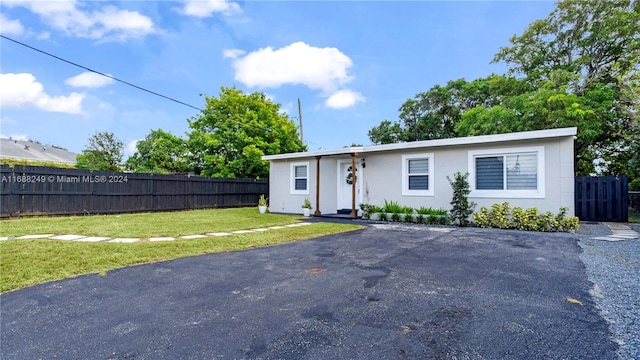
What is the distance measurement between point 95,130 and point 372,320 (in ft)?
63.4

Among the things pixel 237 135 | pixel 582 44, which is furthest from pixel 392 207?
pixel 582 44

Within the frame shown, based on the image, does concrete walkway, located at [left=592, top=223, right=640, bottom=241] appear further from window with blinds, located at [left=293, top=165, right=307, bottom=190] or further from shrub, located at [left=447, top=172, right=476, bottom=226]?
window with blinds, located at [left=293, top=165, right=307, bottom=190]

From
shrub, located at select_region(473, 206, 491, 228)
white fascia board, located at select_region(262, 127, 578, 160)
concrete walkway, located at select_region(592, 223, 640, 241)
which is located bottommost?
concrete walkway, located at select_region(592, 223, 640, 241)

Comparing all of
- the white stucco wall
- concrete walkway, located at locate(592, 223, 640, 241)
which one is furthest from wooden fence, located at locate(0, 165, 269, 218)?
concrete walkway, located at locate(592, 223, 640, 241)

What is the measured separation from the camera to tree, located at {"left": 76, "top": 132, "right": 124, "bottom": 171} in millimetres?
16656

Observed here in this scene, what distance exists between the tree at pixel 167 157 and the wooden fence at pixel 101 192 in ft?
21.4

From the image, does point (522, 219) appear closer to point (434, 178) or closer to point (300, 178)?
point (434, 178)

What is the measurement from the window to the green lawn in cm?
420

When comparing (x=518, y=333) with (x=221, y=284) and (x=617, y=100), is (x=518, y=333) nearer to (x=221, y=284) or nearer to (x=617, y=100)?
(x=221, y=284)

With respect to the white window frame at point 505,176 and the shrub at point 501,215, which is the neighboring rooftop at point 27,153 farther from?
the shrub at point 501,215

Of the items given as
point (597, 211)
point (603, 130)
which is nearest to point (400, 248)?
point (597, 211)

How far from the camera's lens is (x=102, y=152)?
17.0 metres

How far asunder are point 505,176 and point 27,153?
29.7m

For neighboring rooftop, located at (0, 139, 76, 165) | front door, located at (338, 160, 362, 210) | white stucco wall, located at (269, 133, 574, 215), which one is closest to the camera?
white stucco wall, located at (269, 133, 574, 215)
